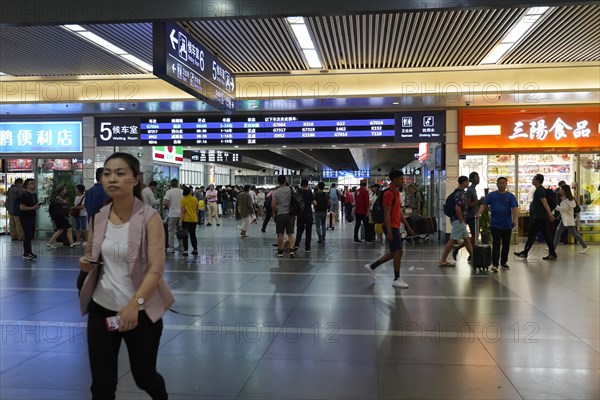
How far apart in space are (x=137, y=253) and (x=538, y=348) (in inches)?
146

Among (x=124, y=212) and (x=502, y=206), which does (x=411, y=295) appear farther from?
(x=124, y=212)

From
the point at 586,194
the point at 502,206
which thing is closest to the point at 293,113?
the point at 502,206

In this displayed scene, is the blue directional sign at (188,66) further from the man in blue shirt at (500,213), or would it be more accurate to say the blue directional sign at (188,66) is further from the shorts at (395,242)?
the man in blue shirt at (500,213)

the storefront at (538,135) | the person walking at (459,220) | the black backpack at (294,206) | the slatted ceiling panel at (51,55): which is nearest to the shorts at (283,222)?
the black backpack at (294,206)

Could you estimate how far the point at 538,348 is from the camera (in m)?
4.54

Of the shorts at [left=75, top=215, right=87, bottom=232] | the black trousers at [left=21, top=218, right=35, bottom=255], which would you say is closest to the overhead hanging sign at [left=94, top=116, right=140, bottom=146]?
the shorts at [left=75, top=215, right=87, bottom=232]

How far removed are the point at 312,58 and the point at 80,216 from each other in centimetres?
713

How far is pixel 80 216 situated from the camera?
13.0m

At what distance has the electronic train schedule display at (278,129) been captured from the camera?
42.2 ft

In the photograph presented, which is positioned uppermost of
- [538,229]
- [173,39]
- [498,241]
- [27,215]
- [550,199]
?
[173,39]

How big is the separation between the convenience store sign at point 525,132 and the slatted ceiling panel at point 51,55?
849 centimetres

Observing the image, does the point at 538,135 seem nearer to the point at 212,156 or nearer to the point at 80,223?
the point at 80,223

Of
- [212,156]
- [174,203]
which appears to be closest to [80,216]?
[174,203]

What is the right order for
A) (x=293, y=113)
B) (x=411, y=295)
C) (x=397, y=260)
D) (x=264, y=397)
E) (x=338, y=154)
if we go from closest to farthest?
(x=264, y=397), (x=411, y=295), (x=397, y=260), (x=293, y=113), (x=338, y=154)
